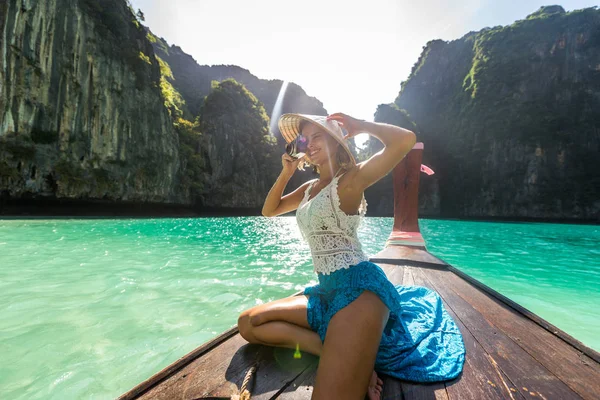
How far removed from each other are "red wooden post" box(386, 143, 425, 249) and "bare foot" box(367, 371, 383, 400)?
474cm

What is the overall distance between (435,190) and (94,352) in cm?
5666

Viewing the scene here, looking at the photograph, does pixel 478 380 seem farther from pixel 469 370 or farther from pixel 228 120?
pixel 228 120

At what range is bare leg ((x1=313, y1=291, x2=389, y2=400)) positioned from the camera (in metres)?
1.11

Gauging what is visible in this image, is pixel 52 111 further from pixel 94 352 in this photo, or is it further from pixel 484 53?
pixel 484 53

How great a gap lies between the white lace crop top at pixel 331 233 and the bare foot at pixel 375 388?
21.8 inches

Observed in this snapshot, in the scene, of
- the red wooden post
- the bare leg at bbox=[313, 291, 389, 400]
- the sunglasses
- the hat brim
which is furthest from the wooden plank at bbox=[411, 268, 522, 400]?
the red wooden post

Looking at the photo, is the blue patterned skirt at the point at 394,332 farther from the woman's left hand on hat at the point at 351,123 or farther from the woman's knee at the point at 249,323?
the woman's left hand on hat at the point at 351,123

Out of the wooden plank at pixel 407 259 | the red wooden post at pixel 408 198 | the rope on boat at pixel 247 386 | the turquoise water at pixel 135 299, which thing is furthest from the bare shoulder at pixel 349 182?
the red wooden post at pixel 408 198

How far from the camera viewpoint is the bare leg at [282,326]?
1539mm

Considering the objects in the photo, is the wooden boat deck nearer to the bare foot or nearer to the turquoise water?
the bare foot

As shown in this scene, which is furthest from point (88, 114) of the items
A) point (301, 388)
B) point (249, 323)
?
point (301, 388)

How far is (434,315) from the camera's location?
198cm

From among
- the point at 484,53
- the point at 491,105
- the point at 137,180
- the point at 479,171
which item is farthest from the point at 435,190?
the point at 137,180

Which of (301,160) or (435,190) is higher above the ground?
(435,190)
